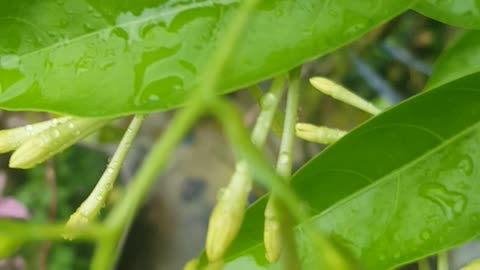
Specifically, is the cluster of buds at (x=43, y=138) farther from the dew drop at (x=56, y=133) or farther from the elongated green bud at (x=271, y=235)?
the elongated green bud at (x=271, y=235)

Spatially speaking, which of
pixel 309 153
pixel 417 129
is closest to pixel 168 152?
pixel 417 129

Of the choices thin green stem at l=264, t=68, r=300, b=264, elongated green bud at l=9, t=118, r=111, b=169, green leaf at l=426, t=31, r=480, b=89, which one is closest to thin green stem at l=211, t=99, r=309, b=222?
thin green stem at l=264, t=68, r=300, b=264

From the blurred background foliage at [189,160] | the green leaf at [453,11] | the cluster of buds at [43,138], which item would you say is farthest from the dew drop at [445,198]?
the blurred background foliage at [189,160]

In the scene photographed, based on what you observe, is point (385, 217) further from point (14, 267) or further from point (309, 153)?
point (14, 267)

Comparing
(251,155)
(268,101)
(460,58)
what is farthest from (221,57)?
(460,58)

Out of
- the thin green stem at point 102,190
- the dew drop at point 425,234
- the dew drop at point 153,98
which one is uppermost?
the dew drop at point 153,98

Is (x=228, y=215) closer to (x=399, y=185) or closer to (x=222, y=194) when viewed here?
(x=222, y=194)
